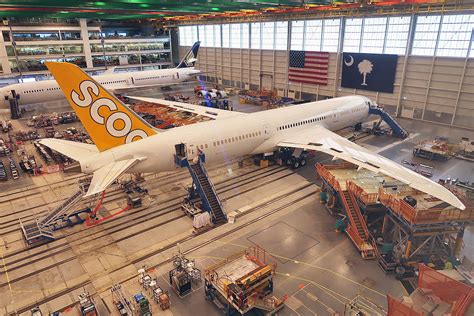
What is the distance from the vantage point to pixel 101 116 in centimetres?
2356

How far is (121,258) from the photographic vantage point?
20656 mm

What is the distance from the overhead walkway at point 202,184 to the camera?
2454 centimetres

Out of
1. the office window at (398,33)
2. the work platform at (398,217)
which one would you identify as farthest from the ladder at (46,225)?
the office window at (398,33)

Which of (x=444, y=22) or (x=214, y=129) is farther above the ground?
(x=444, y=22)

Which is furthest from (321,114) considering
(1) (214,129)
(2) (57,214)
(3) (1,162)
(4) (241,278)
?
(3) (1,162)

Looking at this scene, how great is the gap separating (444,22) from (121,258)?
48565 mm

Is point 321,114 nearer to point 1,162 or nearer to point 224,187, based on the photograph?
point 224,187

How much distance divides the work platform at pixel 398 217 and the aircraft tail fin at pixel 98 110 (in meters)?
15.8

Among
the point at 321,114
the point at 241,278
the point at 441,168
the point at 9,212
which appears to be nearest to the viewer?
the point at 241,278

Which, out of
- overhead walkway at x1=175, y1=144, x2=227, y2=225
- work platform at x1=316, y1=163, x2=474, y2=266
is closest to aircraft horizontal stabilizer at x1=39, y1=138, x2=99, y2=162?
overhead walkway at x1=175, y1=144, x2=227, y2=225

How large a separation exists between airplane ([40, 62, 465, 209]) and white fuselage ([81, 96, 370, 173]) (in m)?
0.07

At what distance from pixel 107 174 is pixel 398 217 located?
18.6 metres

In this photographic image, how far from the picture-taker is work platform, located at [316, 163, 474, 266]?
18.8 meters

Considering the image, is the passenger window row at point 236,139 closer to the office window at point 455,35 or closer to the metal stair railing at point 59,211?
the metal stair railing at point 59,211
